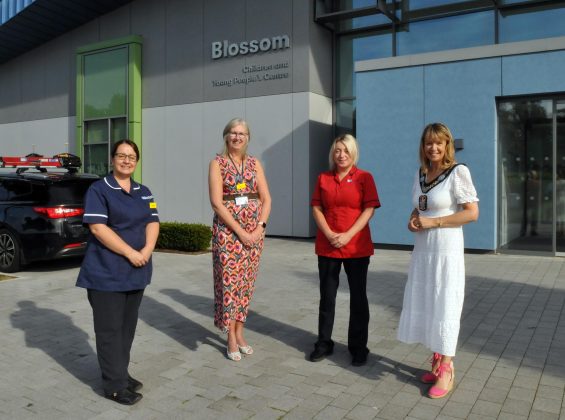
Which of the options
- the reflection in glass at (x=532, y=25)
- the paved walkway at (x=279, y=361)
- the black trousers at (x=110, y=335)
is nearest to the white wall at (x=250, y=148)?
the reflection in glass at (x=532, y=25)

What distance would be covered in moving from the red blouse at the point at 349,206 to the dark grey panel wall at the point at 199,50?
31.8 feet

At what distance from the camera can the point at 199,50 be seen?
612 inches

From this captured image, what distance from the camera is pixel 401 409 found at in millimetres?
3566

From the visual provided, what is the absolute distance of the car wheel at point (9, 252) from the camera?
875cm

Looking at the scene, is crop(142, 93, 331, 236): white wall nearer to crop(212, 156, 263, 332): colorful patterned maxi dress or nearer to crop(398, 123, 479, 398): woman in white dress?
crop(212, 156, 263, 332): colorful patterned maxi dress

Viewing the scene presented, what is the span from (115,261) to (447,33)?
37.6ft

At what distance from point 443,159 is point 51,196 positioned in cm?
656

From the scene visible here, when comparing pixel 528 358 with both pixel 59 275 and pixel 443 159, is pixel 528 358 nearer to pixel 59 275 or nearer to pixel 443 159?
pixel 443 159

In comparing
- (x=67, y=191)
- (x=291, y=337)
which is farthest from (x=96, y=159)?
(x=291, y=337)

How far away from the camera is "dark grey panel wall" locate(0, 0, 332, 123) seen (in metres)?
14.0

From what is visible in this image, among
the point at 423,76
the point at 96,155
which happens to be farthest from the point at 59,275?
the point at 96,155

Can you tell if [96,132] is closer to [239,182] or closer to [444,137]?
[239,182]

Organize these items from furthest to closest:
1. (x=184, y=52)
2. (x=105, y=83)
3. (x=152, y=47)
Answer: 1. (x=105, y=83)
2. (x=152, y=47)
3. (x=184, y=52)

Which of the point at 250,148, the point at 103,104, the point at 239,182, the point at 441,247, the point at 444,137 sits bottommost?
the point at 441,247
